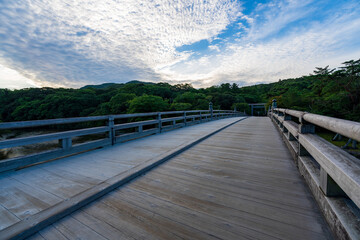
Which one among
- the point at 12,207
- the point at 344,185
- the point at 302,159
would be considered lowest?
the point at 12,207

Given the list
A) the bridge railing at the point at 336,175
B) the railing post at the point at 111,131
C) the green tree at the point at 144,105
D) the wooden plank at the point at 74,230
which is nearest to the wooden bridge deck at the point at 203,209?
the wooden plank at the point at 74,230

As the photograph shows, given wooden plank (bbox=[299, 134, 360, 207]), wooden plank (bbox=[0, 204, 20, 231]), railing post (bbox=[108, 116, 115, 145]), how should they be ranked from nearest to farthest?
wooden plank (bbox=[299, 134, 360, 207]), wooden plank (bbox=[0, 204, 20, 231]), railing post (bbox=[108, 116, 115, 145])

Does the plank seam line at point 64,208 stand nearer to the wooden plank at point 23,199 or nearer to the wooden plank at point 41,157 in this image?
the wooden plank at point 23,199

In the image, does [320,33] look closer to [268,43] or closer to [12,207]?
[268,43]

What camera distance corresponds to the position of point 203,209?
56.6 inches

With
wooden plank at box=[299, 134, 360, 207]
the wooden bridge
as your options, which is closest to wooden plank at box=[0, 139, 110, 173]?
the wooden bridge

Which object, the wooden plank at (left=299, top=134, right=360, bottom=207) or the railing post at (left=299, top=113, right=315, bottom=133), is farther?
the railing post at (left=299, top=113, right=315, bottom=133)

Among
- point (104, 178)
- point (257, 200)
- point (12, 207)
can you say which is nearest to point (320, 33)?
point (257, 200)

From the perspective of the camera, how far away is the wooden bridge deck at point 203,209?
1162mm

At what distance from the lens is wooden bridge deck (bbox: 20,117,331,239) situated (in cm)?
116

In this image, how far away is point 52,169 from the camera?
2.42 m

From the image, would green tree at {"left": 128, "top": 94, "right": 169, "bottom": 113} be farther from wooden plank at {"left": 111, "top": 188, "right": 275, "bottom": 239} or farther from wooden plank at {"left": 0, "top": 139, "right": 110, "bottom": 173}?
wooden plank at {"left": 111, "top": 188, "right": 275, "bottom": 239}

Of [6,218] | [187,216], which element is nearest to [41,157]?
[6,218]

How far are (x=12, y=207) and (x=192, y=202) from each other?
1.83 meters
